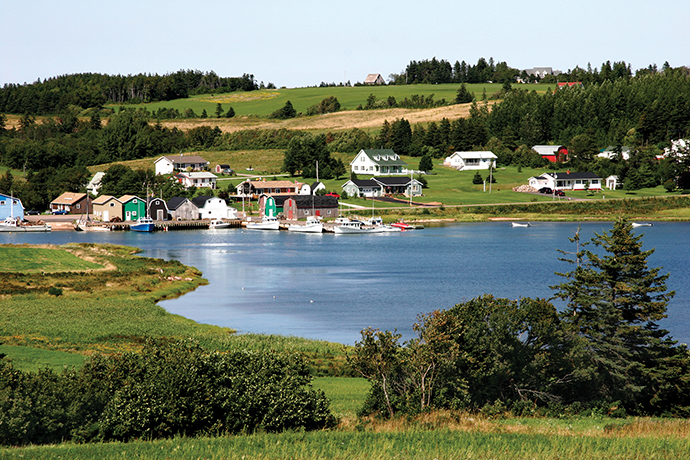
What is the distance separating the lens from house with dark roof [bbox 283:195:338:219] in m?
109

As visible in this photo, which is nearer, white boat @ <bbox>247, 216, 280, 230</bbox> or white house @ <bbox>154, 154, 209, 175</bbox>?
white boat @ <bbox>247, 216, 280, 230</bbox>

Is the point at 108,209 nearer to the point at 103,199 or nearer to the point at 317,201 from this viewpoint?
the point at 103,199

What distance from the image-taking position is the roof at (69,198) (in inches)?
4454

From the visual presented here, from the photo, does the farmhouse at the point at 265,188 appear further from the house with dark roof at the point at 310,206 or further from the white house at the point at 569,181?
the white house at the point at 569,181

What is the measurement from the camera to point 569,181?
122 m

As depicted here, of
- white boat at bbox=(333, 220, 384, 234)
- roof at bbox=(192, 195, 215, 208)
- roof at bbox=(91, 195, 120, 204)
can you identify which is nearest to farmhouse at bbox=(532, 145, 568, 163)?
white boat at bbox=(333, 220, 384, 234)

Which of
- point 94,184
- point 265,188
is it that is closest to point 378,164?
point 265,188

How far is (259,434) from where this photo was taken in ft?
58.0

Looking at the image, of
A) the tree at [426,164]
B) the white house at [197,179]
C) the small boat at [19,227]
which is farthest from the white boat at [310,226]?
the tree at [426,164]

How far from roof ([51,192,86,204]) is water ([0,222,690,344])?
16797mm

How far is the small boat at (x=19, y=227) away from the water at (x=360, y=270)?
4.57m

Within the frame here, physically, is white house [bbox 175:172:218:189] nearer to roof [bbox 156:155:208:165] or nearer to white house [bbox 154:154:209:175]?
roof [bbox 156:155:208:165]

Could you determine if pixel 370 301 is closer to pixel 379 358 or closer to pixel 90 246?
pixel 379 358

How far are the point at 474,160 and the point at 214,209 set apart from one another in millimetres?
54521
